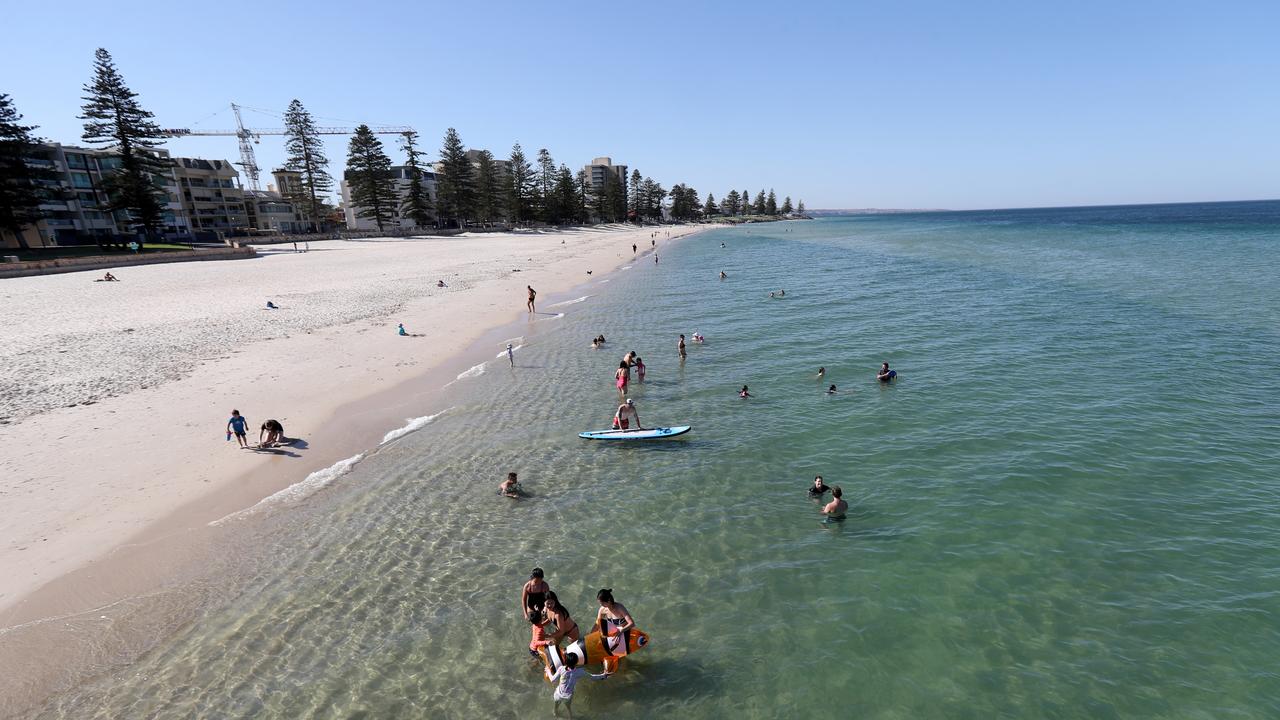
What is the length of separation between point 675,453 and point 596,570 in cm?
588

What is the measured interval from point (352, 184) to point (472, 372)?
301 feet

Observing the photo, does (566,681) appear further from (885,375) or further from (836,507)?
(885,375)

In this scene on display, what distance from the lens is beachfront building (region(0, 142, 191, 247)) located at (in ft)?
218

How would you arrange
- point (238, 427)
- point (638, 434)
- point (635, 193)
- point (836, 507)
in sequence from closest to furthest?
point (836, 507) → point (238, 427) → point (638, 434) → point (635, 193)

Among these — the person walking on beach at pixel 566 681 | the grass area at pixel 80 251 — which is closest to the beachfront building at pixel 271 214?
the grass area at pixel 80 251

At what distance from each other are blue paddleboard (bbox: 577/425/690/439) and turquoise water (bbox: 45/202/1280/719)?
1.56ft

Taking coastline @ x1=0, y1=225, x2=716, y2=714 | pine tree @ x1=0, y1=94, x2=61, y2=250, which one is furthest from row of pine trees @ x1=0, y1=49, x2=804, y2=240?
coastline @ x1=0, y1=225, x2=716, y2=714

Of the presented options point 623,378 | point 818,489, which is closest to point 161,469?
point 623,378

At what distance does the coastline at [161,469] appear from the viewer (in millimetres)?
10086

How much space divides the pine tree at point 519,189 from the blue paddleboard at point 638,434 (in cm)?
11763

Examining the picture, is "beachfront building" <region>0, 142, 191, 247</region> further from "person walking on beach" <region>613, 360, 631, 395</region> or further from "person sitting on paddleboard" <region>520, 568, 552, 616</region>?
"person sitting on paddleboard" <region>520, 568, 552, 616</region>

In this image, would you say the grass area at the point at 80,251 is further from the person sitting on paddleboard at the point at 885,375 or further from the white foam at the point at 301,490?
the person sitting on paddleboard at the point at 885,375

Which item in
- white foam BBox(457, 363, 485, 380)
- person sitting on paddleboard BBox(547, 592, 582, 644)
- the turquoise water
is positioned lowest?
Result: the turquoise water

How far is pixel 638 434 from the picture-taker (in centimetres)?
1727
